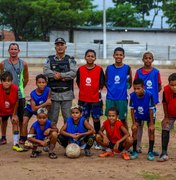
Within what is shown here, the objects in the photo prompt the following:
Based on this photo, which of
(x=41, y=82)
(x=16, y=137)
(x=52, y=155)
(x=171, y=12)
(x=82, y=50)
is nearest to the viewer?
(x=52, y=155)

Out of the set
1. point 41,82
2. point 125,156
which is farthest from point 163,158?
point 41,82

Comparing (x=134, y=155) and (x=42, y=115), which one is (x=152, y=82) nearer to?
(x=134, y=155)

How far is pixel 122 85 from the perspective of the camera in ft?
27.2

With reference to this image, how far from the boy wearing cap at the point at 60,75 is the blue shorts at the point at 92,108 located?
0.28 m

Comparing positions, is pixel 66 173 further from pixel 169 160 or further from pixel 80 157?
pixel 169 160

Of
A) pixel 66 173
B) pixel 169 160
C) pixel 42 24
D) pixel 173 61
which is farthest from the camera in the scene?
pixel 42 24

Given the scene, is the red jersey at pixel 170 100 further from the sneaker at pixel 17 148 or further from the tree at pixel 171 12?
the tree at pixel 171 12

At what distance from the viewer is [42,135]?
7.91 meters

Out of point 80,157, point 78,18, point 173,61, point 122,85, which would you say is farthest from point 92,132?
point 78,18

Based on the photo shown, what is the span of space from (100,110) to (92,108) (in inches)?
5.9

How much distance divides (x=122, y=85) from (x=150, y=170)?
6.18ft

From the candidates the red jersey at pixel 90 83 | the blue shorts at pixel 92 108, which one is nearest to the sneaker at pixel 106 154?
the blue shorts at pixel 92 108

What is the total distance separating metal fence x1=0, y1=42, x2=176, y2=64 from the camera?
4172 centimetres

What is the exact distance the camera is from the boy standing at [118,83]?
8266mm
